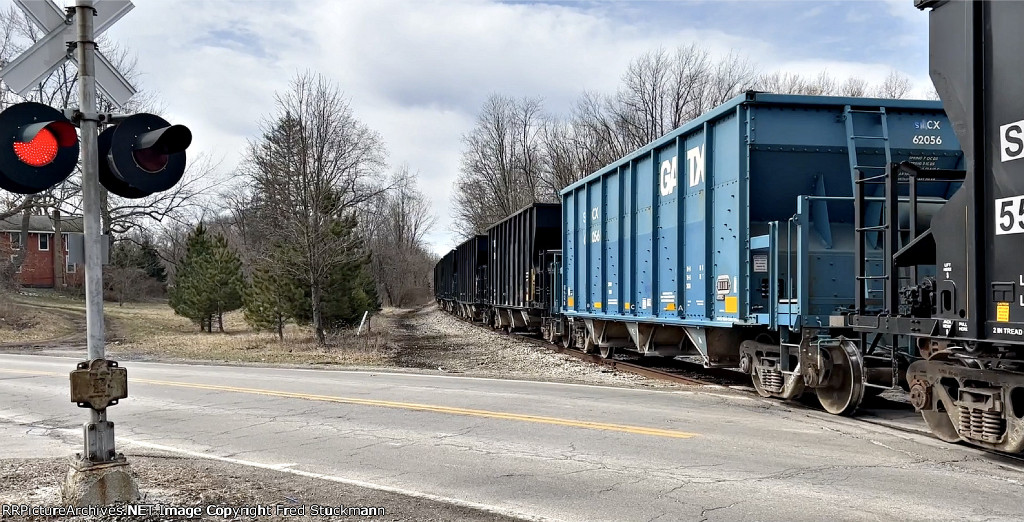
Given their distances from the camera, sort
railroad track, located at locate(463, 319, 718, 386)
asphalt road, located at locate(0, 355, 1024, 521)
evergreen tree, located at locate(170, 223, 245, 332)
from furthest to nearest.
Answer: evergreen tree, located at locate(170, 223, 245, 332) < railroad track, located at locate(463, 319, 718, 386) < asphalt road, located at locate(0, 355, 1024, 521)

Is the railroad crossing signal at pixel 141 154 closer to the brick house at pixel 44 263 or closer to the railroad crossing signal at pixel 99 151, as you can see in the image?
the railroad crossing signal at pixel 99 151

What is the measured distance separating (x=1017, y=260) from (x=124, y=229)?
3452 cm

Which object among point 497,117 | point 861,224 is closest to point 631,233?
point 861,224

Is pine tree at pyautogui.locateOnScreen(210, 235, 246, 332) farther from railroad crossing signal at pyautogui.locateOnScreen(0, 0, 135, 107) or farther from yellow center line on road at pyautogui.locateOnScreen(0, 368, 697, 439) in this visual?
railroad crossing signal at pyautogui.locateOnScreen(0, 0, 135, 107)

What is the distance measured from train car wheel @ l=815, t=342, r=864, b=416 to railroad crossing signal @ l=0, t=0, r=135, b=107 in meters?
7.89

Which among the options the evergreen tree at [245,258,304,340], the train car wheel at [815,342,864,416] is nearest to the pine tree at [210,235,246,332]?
the evergreen tree at [245,258,304,340]

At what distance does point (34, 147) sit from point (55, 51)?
69cm

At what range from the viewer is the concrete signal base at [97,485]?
16.2 feet

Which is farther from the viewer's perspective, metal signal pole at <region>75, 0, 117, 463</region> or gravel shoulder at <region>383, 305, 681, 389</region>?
gravel shoulder at <region>383, 305, 681, 389</region>

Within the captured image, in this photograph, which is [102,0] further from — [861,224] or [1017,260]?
[861,224]

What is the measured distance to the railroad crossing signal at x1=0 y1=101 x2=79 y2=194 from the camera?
4777 millimetres

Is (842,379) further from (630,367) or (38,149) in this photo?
(38,149)

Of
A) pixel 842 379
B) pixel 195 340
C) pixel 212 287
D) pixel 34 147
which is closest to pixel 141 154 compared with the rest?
pixel 34 147

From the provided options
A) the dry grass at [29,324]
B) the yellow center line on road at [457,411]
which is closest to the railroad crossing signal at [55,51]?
the yellow center line on road at [457,411]
